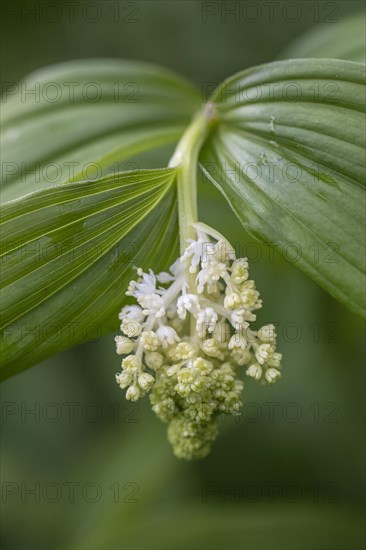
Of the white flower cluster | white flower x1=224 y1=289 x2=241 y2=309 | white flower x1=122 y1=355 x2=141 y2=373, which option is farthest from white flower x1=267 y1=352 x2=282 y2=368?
white flower x1=122 y1=355 x2=141 y2=373

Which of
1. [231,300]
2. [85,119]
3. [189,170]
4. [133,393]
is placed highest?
[85,119]

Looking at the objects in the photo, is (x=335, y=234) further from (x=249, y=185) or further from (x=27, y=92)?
(x=27, y=92)

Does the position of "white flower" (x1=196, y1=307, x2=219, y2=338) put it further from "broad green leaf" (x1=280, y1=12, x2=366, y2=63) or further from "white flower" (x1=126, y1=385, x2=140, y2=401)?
"broad green leaf" (x1=280, y1=12, x2=366, y2=63)

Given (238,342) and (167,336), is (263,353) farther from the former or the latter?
(167,336)

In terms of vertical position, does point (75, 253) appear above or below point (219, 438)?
above

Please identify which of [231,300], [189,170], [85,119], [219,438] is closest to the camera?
[231,300]

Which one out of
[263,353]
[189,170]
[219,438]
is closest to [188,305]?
[263,353]
